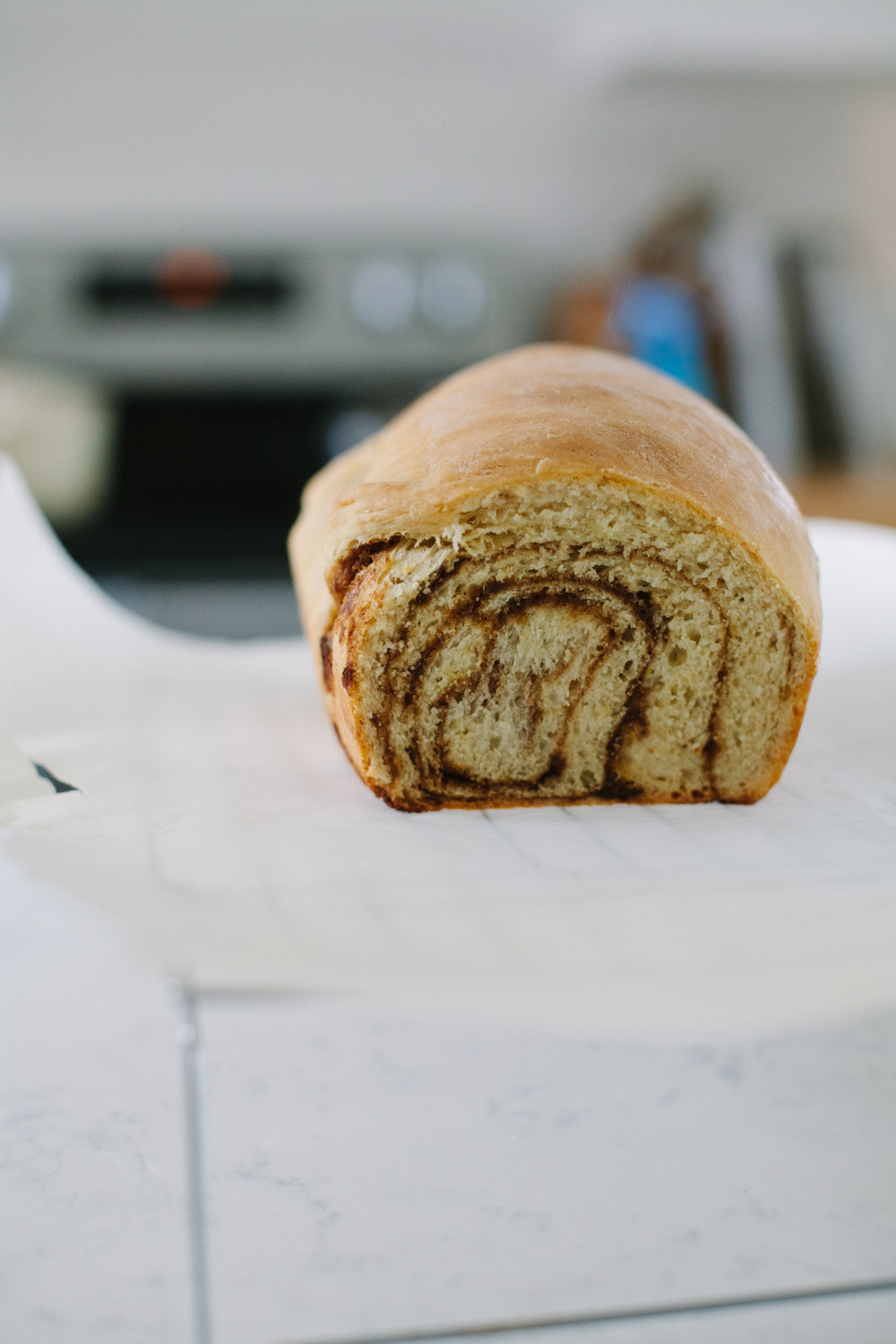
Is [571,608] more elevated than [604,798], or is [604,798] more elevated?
[571,608]

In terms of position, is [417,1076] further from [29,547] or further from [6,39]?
[6,39]

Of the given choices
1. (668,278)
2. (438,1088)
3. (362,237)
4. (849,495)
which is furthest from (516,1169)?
(668,278)

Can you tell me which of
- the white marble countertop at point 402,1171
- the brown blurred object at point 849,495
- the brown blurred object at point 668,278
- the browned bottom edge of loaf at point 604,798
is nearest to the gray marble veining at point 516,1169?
the white marble countertop at point 402,1171

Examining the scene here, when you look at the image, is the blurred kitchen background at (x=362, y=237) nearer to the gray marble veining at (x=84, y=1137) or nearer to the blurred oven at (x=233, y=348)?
the blurred oven at (x=233, y=348)

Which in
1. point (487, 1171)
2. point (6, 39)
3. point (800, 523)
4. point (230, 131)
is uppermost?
point (6, 39)

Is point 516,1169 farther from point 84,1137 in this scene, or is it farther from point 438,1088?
point 84,1137

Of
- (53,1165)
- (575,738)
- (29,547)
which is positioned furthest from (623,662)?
(29,547)
